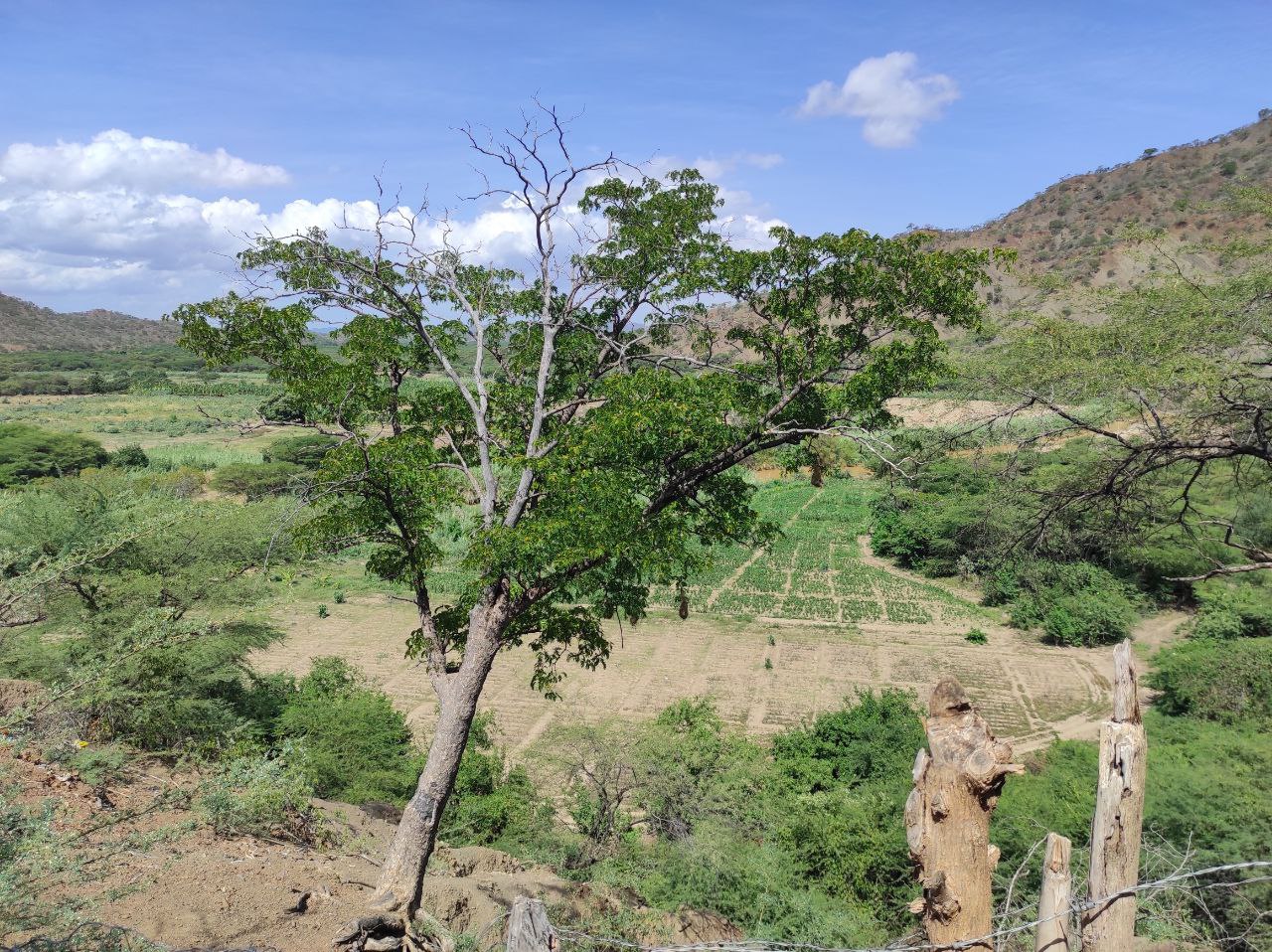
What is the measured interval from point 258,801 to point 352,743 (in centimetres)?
709

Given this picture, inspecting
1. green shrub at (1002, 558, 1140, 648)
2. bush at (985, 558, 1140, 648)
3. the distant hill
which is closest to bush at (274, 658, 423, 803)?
bush at (985, 558, 1140, 648)

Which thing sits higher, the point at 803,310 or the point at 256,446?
the point at 803,310

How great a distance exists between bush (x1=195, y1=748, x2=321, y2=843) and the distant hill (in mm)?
142951

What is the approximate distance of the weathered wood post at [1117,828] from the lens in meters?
3.65

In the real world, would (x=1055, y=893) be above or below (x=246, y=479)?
above

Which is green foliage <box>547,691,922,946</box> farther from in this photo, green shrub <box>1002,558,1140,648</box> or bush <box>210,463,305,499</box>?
bush <box>210,463,305,499</box>

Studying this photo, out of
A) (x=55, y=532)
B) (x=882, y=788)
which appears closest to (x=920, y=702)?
(x=882, y=788)

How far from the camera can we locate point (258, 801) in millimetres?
8922

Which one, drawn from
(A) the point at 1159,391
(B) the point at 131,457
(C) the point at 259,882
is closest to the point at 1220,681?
(A) the point at 1159,391

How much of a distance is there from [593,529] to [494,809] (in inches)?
354

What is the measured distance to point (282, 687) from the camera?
722 inches

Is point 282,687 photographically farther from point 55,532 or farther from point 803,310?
point 803,310

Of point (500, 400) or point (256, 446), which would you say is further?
point (256, 446)

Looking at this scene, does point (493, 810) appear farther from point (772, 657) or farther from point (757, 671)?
point (772, 657)
